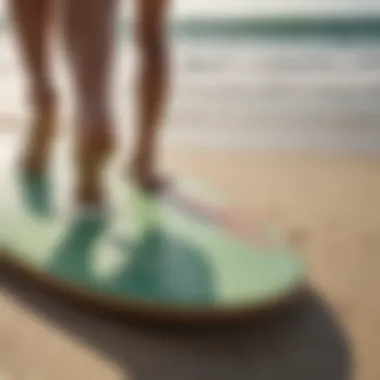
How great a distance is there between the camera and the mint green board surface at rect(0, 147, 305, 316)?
904mm

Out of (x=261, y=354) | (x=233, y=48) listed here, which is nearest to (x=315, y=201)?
(x=261, y=354)

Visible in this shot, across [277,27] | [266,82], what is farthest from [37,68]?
[277,27]

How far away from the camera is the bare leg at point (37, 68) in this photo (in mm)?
1016

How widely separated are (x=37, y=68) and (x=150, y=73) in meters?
0.14

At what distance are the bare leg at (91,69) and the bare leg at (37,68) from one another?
0.17 metres

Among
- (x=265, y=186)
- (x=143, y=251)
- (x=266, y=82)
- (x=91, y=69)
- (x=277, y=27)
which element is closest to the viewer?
(x=91, y=69)

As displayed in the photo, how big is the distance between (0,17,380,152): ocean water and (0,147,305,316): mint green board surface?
275 mm

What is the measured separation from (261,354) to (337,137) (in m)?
0.58

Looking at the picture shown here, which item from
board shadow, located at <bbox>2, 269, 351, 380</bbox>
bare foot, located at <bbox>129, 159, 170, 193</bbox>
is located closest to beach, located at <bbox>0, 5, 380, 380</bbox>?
board shadow, located at <bbox>2, 269, 351, 380</bbox>

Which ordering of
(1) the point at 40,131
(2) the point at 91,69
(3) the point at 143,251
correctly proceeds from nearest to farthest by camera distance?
(2) the point at 91,69 → (3) the point at 143,251 → (1) the point at 40,131

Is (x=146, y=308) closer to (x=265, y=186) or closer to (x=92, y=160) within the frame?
(x=92, y=160)

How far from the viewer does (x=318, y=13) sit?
5.77 feet

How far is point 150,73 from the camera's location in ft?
3.32

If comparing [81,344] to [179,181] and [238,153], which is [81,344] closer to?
[179,181]
